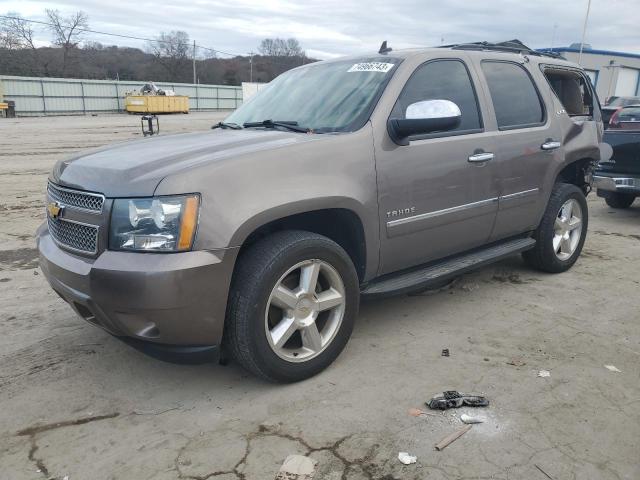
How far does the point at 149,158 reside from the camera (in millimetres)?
2975

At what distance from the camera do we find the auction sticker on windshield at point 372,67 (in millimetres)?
3693

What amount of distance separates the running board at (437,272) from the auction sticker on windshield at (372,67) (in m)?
1.37

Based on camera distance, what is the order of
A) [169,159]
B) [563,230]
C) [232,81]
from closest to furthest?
[169,159]
[563,230]
[232,81]

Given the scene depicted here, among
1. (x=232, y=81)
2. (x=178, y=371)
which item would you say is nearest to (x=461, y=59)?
(x=178, y=371)

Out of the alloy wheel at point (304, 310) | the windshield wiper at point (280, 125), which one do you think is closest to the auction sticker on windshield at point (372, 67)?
the windshield wiper at point (280, 125)

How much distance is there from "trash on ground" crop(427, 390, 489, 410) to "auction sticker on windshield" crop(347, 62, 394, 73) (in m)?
2.09

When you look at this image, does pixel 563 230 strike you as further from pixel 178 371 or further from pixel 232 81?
pixel 232 81

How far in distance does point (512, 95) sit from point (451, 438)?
294 centimetres

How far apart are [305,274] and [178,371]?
1.02m

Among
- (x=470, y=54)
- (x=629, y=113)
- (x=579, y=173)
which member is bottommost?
(x=579, y=173)

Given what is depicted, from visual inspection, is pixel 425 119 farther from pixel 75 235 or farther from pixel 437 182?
pixel 75 235

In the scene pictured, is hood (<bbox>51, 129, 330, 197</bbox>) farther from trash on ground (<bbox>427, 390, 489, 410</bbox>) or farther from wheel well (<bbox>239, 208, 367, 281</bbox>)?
trash on ground (<bbox>427, 390, 489, 410</bbox>)

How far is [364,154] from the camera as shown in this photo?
10.8 feet

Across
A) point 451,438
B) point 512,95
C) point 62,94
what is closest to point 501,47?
point 512,95
